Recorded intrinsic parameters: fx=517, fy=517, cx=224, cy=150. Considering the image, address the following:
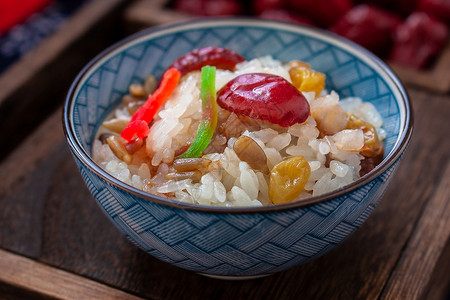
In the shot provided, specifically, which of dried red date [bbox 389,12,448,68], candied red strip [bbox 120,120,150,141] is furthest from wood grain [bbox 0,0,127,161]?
dried red date [bbox 389,12,448,68]

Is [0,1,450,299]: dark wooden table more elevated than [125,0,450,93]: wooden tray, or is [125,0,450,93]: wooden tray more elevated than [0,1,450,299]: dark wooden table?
[125,0,450,93]: wooden tray

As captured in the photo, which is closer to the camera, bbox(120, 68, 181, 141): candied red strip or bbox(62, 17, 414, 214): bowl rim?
bbox(62, 17, 414, 214): bowl rim

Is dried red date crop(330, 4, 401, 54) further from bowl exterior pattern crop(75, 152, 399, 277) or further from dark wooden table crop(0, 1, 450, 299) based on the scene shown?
bowl exterior pattern crop(75, 152, 399, 277)

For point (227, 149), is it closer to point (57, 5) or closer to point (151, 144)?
point (151, 144)

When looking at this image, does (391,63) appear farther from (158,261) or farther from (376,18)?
(158,261)

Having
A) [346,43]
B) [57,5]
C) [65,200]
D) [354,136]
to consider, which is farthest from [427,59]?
[57,5]

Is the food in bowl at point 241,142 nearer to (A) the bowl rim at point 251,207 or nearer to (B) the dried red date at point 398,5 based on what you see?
(A) the bowl rim at point 251,207
